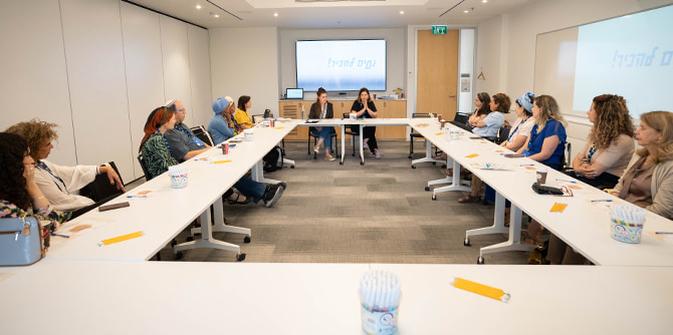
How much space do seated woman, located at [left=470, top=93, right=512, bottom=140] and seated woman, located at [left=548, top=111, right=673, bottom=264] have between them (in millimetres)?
3017

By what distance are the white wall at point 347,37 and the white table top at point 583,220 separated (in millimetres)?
7075

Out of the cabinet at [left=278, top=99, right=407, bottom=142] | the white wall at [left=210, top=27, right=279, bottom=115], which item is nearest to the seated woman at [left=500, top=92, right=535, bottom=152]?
the cabinet at [left=278, top=99, right=407, bottom=142]

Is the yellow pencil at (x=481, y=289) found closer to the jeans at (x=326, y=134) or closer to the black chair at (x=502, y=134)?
the black chair at (x=502, y=134)

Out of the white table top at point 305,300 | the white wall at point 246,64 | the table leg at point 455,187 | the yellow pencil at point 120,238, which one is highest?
the white wall at point 246,64

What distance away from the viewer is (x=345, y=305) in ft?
5.21

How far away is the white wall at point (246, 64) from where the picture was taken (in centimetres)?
1034

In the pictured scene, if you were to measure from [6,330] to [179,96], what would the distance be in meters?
7.46

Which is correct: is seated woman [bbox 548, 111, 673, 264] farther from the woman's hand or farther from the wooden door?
the wooden door

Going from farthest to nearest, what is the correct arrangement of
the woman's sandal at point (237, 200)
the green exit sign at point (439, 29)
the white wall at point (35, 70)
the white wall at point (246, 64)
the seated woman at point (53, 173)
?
the white wall at point (246, 64) < the green exit sign at point (439, 29) < the woman's sandal at point (237, 200) < the white wall at point (35, 70) < the seated woman at point (53, 173)

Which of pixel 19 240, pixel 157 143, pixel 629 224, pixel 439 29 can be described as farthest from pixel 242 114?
pixel 629 224

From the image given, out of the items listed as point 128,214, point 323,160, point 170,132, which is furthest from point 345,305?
point 323,160

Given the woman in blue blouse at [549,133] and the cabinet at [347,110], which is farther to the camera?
the cabinet at [347,110]

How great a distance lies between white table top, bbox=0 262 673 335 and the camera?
4.77 feet

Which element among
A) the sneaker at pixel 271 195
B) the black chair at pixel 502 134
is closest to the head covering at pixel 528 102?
the black chair at pixel 502 134
